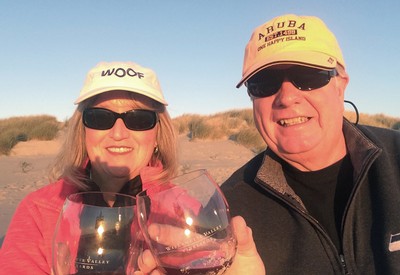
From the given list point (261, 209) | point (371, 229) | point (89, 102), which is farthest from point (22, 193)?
point (371, 229)

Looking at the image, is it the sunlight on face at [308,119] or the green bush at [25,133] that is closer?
the sunlight on face at [308,119]

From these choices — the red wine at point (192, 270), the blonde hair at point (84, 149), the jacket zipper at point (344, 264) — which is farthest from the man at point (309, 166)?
the red wine at point (192, 270)

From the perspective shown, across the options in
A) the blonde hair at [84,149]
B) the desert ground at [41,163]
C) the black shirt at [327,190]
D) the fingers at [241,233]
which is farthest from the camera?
the desert ground at [41,163]

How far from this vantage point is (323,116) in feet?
8.68

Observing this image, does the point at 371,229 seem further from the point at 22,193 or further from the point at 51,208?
the point at 22,193

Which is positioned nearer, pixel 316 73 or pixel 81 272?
pixel 81 272

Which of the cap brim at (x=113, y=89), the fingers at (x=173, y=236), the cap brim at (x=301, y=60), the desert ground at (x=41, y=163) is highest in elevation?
the cap brim at (x=301, y=60)

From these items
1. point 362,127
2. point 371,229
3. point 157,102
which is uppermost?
point 157,102

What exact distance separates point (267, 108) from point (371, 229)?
0.98m

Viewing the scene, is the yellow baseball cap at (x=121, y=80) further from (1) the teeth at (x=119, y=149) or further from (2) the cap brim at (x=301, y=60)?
(2) the cap brim at (x=301, y=60)

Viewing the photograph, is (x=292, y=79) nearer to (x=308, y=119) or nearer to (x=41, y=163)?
(x=308, y=119)

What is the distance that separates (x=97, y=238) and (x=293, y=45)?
72.9 inches

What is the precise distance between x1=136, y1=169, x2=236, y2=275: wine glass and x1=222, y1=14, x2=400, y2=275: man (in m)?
1.18

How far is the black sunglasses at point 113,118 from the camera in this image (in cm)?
272
